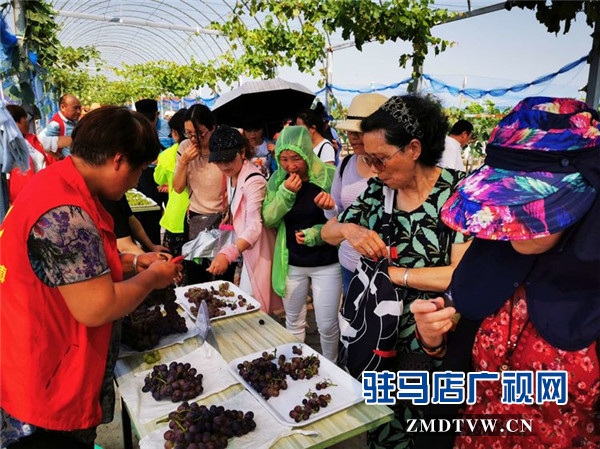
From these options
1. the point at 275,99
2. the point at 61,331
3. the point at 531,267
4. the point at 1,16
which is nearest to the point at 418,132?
the point at 531,267

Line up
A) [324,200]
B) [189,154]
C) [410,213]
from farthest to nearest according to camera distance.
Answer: [189,154]
[324,200]
[410,213]

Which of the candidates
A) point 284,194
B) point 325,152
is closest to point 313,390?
point 284,194

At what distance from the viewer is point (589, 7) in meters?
3.35

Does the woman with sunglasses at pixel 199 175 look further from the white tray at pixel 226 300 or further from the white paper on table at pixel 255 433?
the white paper on table at pixel 255 433

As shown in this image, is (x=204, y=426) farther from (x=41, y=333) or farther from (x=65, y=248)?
(x=65, y=248)

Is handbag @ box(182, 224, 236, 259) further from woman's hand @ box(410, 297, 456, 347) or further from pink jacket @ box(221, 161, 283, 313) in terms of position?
woman's hand @ box(410, 297, 456, 347)

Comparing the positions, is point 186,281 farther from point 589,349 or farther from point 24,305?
point 589,349

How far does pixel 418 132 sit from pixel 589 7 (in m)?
2.80

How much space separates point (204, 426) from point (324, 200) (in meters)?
1.44

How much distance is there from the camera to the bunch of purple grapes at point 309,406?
1.47 metres

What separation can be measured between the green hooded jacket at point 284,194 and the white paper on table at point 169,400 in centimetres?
98

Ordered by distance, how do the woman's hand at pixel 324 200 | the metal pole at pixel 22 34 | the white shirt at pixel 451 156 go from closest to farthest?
the woman's hand at pixel 324 200 < the white shirt at pixel 451 156 < the metal pole at pixel 22 34

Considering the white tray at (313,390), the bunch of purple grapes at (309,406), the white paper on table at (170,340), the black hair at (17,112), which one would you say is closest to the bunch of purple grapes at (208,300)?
the white paper on table at (170,340)

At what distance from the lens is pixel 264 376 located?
1678mm
